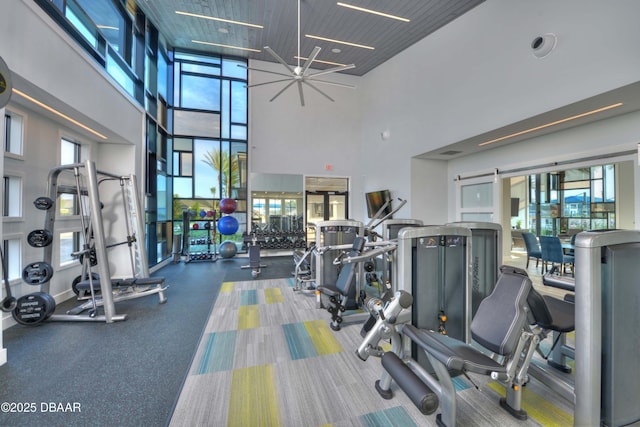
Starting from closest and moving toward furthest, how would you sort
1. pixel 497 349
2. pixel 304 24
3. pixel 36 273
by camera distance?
1. pixel 497 349
2. pixel 36 273
3. pixel 304 24

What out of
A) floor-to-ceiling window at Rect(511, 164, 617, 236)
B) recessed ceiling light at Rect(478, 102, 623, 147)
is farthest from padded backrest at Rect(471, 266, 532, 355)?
floor-to-ceiling window at Rect(511, 164, 617, 236)

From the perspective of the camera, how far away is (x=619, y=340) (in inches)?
56.9

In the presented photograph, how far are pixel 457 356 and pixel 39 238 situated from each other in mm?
4414

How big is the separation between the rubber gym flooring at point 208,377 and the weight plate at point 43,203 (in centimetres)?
140

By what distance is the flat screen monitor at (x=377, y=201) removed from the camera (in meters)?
7.38

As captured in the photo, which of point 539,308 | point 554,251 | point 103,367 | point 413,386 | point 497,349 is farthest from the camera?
point 554,251

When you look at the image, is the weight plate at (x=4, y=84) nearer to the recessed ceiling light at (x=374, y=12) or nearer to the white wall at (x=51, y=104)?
the white wall at (x=51, y=104)

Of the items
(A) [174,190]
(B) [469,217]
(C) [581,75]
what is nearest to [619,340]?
(C) [581,75]

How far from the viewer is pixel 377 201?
7.71 metres

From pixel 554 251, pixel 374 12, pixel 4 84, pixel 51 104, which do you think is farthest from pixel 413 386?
pixel 374 12

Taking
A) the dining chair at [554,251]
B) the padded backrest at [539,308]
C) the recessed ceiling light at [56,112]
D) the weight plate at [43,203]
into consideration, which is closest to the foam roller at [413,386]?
the padded backrest at [539,308]

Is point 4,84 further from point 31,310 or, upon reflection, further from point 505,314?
point 505,314

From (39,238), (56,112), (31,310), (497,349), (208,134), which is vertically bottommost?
(31,310)

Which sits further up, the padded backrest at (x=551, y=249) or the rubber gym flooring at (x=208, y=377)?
the padded backrest at (x=551, y=249)
